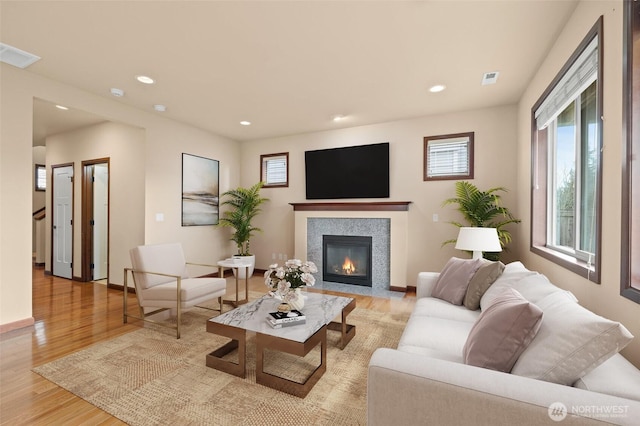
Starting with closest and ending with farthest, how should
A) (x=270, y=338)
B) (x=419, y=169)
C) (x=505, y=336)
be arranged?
(x=505, y=336), (x=270, y=338), (x=419, y=169)

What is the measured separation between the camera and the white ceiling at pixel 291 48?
211cm

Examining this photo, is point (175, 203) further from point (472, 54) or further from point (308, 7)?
point (472, 54)

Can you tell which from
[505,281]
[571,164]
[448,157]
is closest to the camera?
[505,281]

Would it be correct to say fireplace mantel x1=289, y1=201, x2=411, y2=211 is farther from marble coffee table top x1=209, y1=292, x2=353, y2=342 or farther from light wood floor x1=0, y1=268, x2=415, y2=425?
marble coffee table top x1=209, y1=292, x2=353, y2=342

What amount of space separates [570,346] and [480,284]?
1.31 metres

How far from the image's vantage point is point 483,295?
224cm

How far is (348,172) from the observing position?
195 inches

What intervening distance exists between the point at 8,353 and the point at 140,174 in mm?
2593

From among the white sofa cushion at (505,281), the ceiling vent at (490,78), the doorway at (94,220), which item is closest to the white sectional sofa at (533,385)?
the white sofa cushion at (505,281)

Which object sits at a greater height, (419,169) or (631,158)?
(419,169)

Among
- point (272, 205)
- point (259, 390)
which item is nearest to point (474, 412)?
point (259, 390)

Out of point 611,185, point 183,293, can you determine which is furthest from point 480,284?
point 183,293

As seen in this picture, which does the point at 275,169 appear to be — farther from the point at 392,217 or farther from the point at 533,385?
the point at 533,385

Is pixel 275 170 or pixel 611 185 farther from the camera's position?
pixel 275 170
